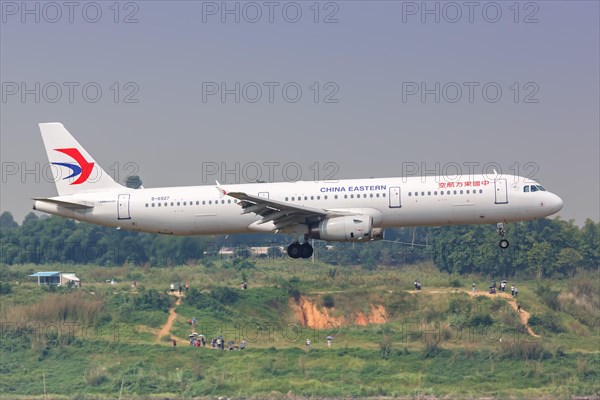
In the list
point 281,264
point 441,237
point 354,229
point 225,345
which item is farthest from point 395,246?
point 354,229

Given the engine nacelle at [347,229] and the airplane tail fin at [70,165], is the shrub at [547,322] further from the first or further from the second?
the airplane tail fin at [70,165]

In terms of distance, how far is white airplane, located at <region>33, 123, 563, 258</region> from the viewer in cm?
6538

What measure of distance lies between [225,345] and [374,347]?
1341 cm

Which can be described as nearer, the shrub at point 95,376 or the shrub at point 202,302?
the shrub at point 95,376

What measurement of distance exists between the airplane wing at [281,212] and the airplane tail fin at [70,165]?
1084cm

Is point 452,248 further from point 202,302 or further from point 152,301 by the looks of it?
point 152,301

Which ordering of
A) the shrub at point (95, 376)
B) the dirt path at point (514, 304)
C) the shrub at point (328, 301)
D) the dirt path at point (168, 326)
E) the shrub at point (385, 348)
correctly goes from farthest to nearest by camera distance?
the shrub at point (328, 301) < the dirt path at point (514, 304) < the dirt path at point (168, 326) < the shrub at point (385, 348) < the shrub at point (95, 376)

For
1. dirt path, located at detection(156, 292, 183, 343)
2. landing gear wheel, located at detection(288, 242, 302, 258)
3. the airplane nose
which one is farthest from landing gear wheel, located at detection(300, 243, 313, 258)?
dirt path, located at detection(156, 292, 183, 343)

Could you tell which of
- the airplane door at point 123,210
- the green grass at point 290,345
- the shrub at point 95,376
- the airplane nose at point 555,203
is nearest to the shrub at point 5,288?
the green grass at point 290,345

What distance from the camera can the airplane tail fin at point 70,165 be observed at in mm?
71750

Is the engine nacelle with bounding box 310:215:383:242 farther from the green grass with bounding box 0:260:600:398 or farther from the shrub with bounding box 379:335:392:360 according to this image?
the shrub with bounding box 379:335:392:360

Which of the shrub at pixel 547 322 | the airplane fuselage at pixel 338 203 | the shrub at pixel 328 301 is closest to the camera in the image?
the airplane fuselage at pixel 338 203

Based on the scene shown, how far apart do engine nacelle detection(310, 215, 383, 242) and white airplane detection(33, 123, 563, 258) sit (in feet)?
0.19

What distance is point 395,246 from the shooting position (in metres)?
164
